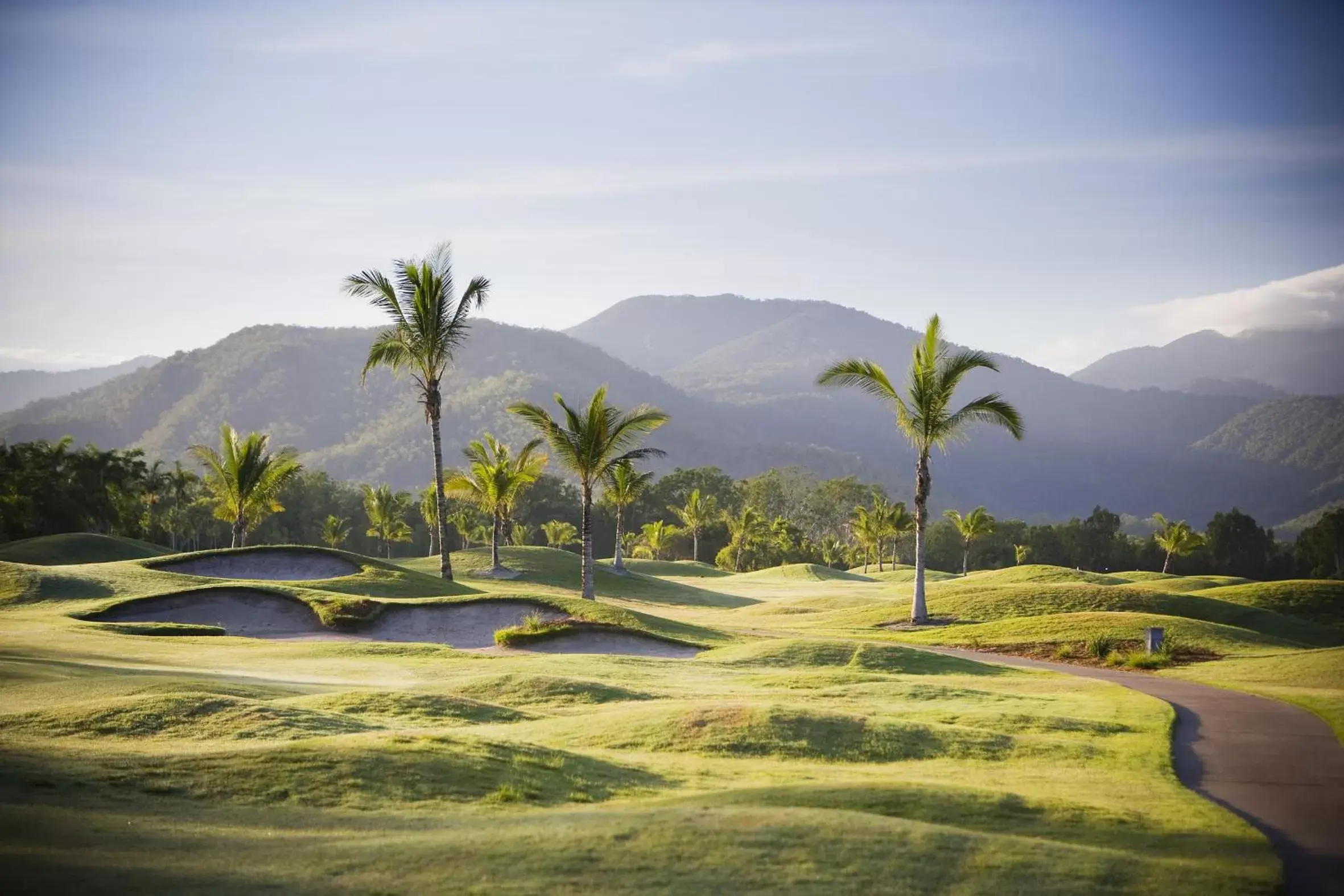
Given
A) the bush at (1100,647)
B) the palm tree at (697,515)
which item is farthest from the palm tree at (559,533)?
the bush at (1100,647)

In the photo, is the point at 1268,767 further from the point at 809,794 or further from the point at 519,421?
the point at 519,421

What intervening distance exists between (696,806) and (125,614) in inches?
938

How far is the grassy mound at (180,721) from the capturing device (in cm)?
1144

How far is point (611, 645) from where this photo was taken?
26562 mm

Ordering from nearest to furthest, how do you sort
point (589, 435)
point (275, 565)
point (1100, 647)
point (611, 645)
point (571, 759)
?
1. point (571, 759)
2. point (1100, 647)
3. point (611, 645)
4. point (589, 435)
5. point (275, 565)

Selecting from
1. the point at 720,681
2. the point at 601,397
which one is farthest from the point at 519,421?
the point at 720,681

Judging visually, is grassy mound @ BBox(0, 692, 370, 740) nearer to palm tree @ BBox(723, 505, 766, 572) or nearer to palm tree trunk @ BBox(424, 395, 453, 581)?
palm tree trunk @ BBox(424, 395, 453, 581)

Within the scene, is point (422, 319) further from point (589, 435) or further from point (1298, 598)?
point (1298, 598)

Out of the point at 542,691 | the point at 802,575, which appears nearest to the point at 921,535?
the point at 542,691

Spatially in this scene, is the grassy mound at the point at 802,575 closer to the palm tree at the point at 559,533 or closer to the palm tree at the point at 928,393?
the palm tree at the point at 559,533

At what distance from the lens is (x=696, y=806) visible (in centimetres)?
899

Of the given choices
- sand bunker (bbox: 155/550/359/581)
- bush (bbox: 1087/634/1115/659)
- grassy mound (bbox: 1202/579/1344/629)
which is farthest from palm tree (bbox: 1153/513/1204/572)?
sand bunker (bbox: 155/550/359/581)

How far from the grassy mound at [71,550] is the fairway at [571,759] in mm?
12283

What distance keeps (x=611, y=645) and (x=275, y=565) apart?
55.3 ft
